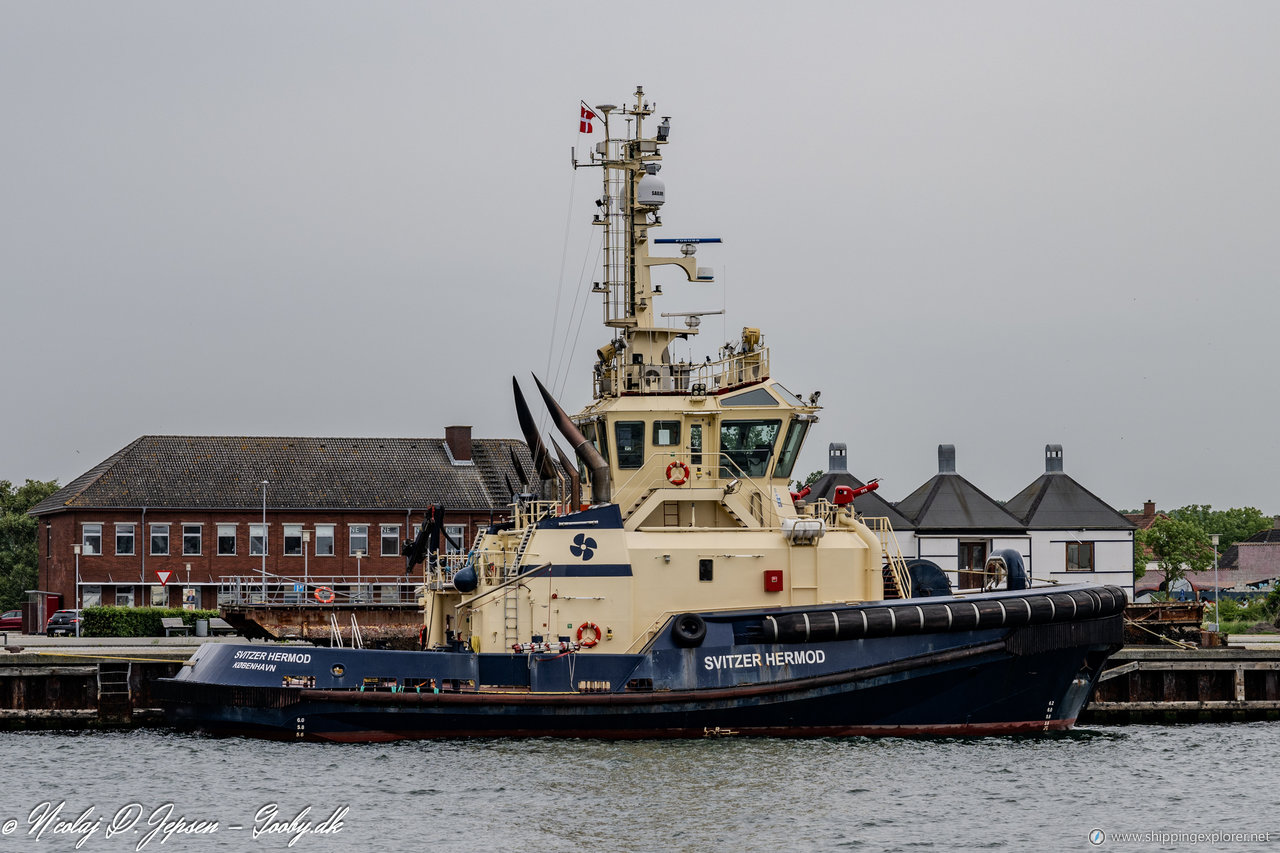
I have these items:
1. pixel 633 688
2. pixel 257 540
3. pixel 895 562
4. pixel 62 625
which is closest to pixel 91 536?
pixel 257 540

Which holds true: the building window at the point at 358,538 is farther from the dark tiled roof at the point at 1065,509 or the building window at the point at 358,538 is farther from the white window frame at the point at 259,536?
the dark tiled roof at the point at 1065,509

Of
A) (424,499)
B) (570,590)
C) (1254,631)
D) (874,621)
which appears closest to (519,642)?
(570,590)

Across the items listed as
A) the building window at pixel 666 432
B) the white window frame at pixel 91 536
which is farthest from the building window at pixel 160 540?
the building window at pixel 666 432

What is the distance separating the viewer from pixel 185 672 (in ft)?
85.3

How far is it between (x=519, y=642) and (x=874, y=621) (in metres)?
5.11

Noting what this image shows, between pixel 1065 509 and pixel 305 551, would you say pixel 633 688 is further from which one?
pixel 1065 509

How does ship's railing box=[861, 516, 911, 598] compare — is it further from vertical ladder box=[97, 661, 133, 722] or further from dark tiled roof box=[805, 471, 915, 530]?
dark tiled roof box=[805, 471, 915, 530]

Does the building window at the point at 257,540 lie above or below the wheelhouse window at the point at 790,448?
below

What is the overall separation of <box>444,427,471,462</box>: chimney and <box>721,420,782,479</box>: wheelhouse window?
96.5 ft

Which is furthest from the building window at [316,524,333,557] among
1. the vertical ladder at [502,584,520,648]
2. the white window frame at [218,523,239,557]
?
the vertical ladder at [502,584,520,648]

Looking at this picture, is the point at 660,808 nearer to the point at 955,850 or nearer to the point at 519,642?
the point at 955,850

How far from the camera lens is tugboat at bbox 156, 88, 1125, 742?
24.3 meters

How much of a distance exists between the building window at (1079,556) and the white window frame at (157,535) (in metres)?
26.7

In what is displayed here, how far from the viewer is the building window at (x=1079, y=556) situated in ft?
164
